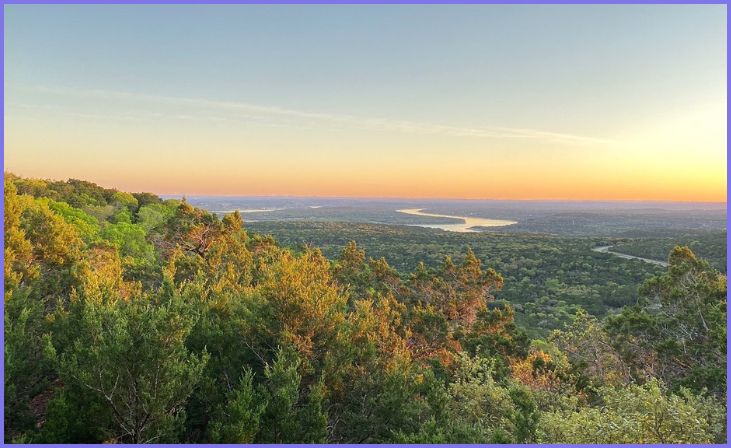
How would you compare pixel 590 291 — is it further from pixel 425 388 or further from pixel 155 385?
pixel 155 385

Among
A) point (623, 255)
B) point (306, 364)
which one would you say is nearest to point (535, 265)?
point (623, 255)

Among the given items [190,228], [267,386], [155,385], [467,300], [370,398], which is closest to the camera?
[155,385]

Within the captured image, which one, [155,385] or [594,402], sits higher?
[155,385]

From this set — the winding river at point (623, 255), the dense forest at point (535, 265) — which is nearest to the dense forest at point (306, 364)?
the dense forest at point (535, 265)

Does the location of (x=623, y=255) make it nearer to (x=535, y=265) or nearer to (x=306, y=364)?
(x=535, y=265)

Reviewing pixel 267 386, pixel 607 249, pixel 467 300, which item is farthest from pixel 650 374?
pixel 607 249

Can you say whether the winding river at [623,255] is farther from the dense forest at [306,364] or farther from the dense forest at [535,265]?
the dense forest at [306,364]

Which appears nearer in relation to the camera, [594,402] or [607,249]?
[594,402]

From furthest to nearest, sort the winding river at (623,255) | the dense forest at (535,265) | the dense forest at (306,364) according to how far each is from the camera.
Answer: the winding river at (623,255) < the dense forest at (535,265) < the dense forest at (306,364)

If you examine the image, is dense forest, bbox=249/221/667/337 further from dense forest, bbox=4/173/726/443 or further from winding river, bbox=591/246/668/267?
dense forest, bbox=4/173/726/443
